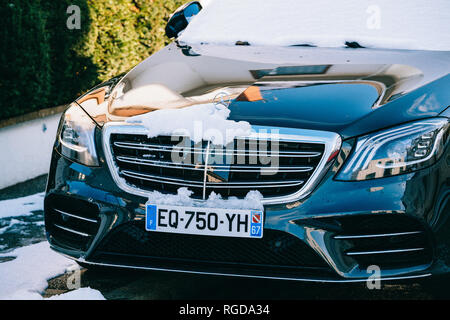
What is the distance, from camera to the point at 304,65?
11.6 feet

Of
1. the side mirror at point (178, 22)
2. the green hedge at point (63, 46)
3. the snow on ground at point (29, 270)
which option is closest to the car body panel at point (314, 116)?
the snow on ground at point (29, 270)

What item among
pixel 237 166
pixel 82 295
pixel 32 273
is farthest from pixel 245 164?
pixel 32 273

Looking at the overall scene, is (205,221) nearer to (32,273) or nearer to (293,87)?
(293,87)

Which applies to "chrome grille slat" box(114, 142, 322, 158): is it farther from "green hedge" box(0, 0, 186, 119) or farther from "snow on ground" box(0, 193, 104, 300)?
"green hedge" box(0, 0, 186, 119)

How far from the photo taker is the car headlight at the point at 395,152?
2.87 metres

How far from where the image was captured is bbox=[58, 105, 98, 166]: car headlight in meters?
3.20

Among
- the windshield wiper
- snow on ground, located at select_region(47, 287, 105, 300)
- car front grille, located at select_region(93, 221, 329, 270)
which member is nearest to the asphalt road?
snow on ground, located at select_region(47, 287, 105, 300)

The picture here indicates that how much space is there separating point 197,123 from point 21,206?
8.76 ft

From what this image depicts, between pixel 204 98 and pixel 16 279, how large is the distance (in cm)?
143

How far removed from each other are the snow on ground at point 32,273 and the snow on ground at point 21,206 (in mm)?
776

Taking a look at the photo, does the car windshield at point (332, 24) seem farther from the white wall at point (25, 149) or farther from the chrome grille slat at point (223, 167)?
the white wall at point (25, 149)

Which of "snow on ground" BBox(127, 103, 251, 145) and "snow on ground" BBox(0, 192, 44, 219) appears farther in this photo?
"snow on ground" BBox(0, 192, 44, 219)

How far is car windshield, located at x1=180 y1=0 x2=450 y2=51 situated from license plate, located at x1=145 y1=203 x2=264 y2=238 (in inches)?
59.4
